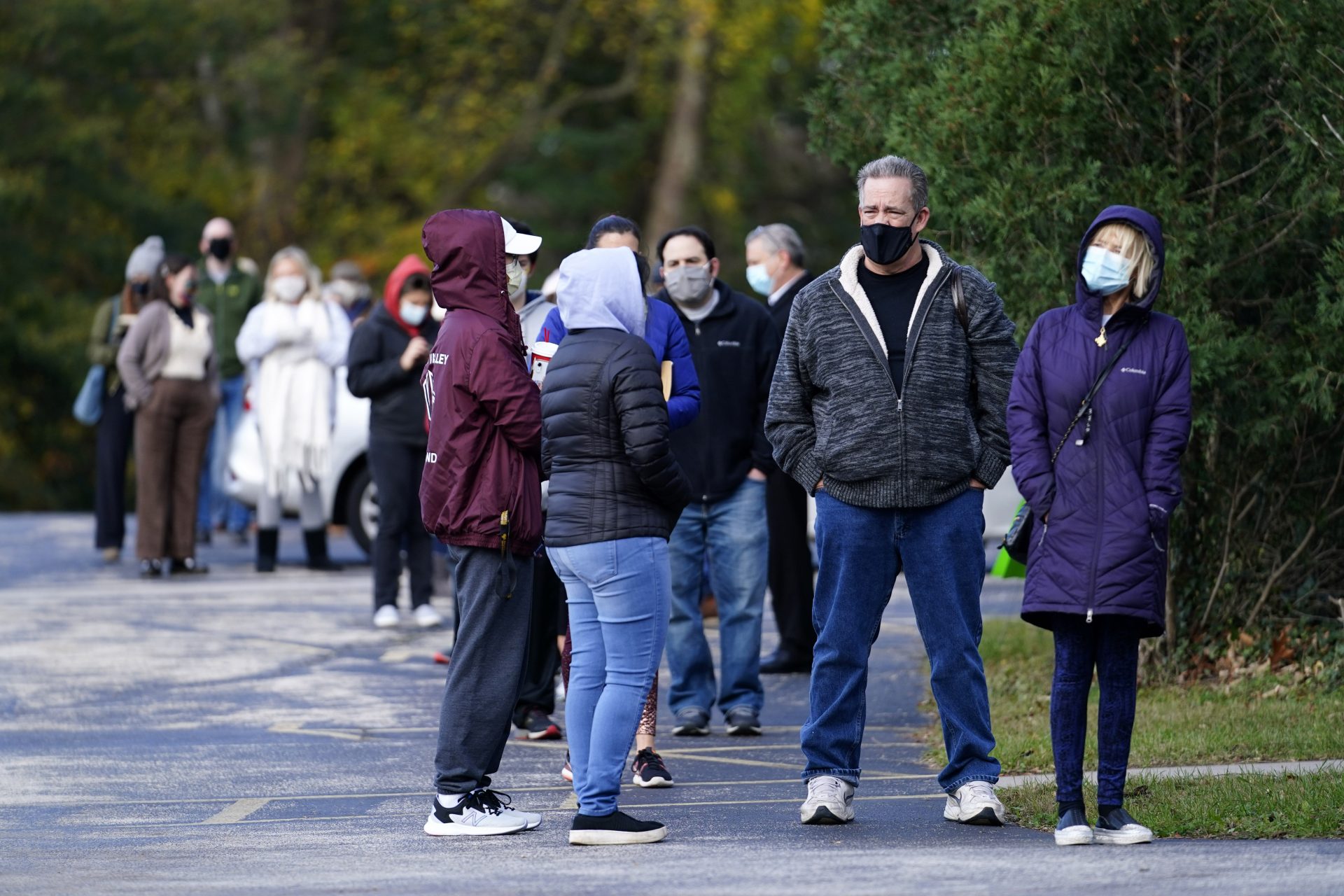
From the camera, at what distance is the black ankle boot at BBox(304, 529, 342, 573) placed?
1558 centimetres

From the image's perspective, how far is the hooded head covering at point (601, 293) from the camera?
675 centimetres

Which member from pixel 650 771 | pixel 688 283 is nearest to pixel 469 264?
pixel 650 771

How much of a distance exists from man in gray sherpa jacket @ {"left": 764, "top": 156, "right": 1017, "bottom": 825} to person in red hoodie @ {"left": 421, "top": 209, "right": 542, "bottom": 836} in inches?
37.0

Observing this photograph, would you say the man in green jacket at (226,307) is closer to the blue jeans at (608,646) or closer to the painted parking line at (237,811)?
the painted parking line at (237,811)

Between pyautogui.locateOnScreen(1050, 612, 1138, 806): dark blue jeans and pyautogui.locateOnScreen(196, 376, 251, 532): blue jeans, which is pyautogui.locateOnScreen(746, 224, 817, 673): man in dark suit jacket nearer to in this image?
pyautogui.locateOnScreen(1050, 612, 1138, 806): dark blue jeans

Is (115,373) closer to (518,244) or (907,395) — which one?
(518,244)

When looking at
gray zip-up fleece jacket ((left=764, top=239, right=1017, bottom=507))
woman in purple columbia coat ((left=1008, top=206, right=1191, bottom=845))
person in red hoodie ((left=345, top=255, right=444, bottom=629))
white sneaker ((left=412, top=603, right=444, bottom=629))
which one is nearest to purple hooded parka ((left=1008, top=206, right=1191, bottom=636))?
woman in purple columbia coat ((left=1008, top=206, right=1191, bottom=845))

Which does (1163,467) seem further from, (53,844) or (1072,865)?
(53,844)

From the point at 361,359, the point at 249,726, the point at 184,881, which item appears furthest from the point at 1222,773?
the point at 361,359

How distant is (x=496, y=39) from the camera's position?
35125 mm

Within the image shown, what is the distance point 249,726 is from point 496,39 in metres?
26.9

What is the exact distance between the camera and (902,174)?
6.91m

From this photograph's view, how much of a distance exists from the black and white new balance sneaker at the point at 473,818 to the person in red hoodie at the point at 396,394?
5.16 meters

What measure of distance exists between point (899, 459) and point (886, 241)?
715mm
